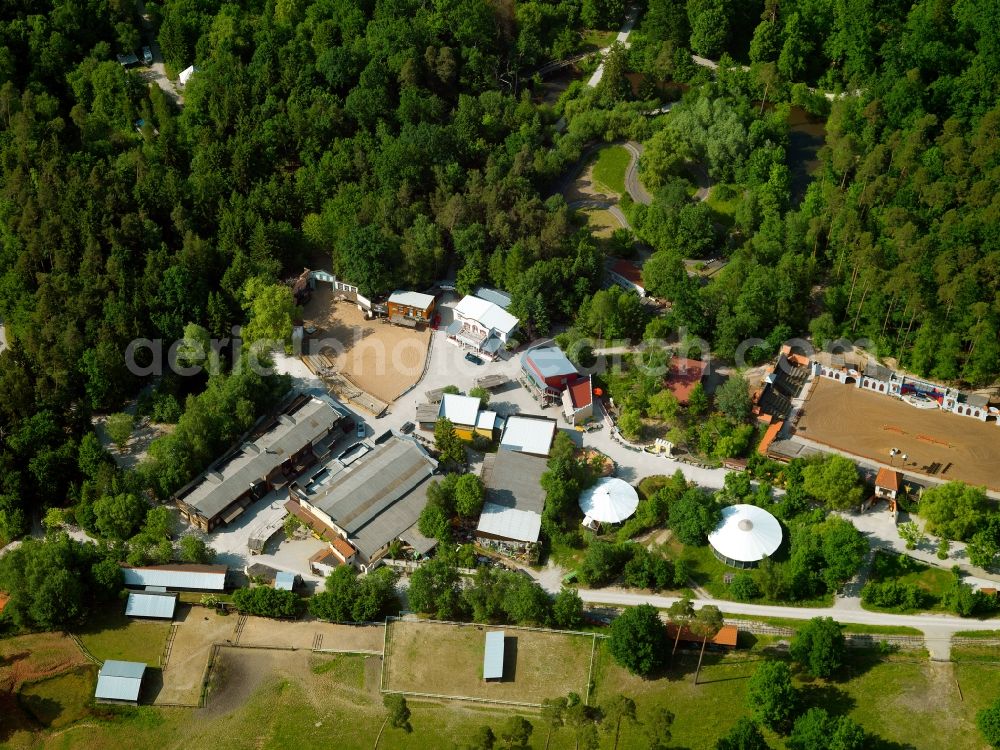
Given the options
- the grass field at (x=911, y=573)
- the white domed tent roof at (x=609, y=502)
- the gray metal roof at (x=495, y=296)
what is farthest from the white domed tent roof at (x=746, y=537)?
the gray metal roof at (x=495, y=296)

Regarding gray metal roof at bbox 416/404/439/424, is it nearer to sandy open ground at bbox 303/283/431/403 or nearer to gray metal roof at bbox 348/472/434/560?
sandy open ground at bbox 303/283/431/403

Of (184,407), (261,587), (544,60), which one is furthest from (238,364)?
(544,60)

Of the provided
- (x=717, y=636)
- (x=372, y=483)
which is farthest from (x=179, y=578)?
(x=717, y=636)

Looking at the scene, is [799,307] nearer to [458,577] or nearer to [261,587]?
[458,577]

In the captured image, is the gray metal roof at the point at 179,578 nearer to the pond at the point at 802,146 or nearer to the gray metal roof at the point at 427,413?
the gray metal roof at the point at 427,413

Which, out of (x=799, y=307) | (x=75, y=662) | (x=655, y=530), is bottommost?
(x=75, y=662)

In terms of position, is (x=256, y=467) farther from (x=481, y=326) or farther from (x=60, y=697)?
(x=481, y=326)

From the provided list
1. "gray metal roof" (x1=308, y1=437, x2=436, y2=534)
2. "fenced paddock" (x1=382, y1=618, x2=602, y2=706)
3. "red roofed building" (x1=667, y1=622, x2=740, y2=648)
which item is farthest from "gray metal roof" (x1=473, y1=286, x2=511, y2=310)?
"red roofed building" (x1=667, y1=622, x2=740, y2=648)
